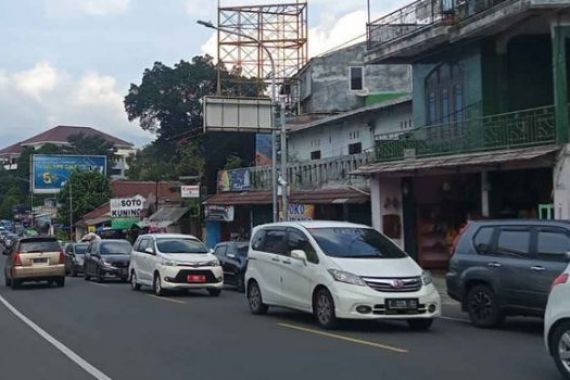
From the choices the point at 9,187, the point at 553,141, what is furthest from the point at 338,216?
the point at 9,187

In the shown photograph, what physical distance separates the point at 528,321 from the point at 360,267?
12.4 ft

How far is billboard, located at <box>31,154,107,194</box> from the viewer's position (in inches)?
2608

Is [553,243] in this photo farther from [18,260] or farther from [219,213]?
[219,213]

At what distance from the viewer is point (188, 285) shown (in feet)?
77.9

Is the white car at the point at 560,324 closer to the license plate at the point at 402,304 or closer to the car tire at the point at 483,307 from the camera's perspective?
the license plate at the point at 402,304

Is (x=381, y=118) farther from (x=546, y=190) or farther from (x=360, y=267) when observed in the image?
(x=360, y=267)

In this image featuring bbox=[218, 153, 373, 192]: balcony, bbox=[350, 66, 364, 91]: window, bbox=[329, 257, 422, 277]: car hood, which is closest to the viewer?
bbox=[329, 257, 422, 277]: car hood

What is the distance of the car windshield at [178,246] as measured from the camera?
2495cm

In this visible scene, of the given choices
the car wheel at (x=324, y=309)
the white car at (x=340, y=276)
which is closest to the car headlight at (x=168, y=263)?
the white car at (x=340, y=276)

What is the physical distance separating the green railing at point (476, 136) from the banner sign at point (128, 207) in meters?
32.6

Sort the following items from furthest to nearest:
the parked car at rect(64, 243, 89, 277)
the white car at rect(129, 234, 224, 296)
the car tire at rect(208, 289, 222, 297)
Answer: the parked car at rect(64, 243, 89, 277) → the car tire at rect(208, 289, 222, 297) → the white car at rect(129, 234, 224, 296)

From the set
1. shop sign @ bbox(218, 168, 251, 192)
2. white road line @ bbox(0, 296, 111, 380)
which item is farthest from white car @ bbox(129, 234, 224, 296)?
shop sign @ bbox(218, 168, 251, 192)

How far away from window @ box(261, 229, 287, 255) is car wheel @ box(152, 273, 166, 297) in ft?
24.4

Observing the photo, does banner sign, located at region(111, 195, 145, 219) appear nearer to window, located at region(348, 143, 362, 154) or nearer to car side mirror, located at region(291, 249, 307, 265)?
window, located at region(348, 143, 362, 154)
